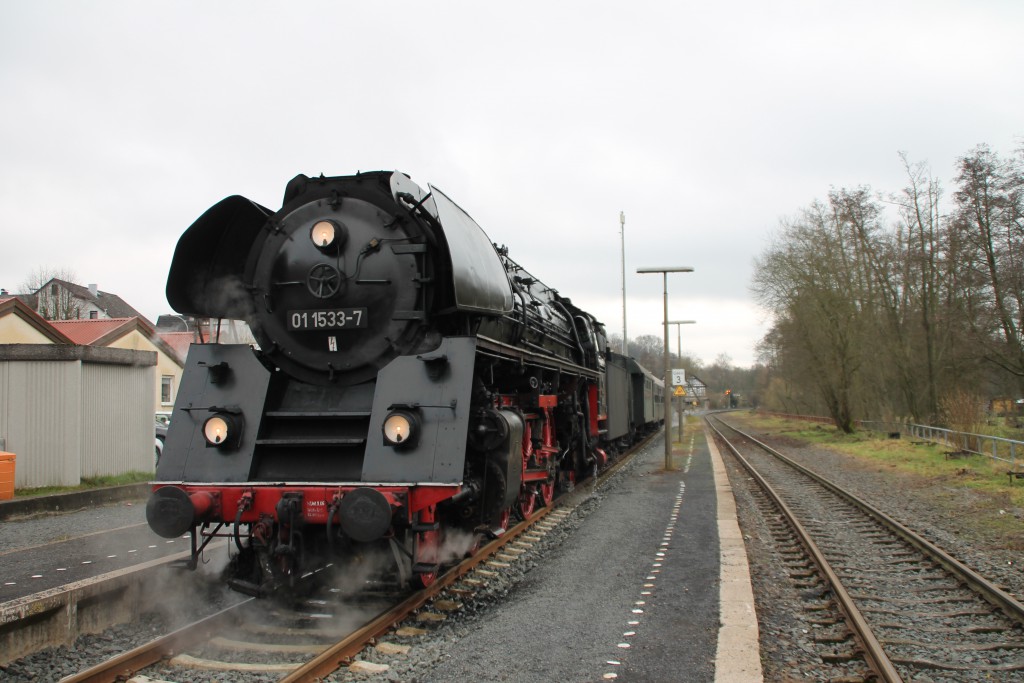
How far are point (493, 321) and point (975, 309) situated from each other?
21442 millimetres

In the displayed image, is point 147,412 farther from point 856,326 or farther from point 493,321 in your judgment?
point 856,326

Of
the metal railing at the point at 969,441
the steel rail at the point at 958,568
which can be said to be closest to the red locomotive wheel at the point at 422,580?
the steel rail at the point at 958,568

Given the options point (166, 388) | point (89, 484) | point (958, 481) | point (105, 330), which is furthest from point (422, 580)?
point (166, 388)

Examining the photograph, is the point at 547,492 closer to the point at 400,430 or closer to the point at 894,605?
the point at 894,605

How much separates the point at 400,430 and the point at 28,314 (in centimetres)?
1199

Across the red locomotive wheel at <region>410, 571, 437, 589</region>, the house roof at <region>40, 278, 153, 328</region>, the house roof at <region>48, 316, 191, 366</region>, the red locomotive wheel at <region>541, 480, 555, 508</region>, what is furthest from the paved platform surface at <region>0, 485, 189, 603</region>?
the house roof at <region>40, 278, 153, 328</region>

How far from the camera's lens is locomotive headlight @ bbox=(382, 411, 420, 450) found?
17.3 feet

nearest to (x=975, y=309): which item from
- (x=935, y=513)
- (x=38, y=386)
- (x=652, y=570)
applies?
(x=935, y=513)

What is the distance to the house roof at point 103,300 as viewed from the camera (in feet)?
125

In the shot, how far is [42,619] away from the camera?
4723 millimetres

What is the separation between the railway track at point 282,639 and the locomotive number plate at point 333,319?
2096 mm

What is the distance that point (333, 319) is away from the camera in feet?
19.4

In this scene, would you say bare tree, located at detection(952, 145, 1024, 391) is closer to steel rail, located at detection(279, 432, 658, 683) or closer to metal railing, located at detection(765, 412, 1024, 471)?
metal railing, located at detection(765, 412, 1024, 471)

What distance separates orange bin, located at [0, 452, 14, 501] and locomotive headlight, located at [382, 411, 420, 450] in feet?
26.1
